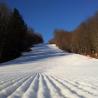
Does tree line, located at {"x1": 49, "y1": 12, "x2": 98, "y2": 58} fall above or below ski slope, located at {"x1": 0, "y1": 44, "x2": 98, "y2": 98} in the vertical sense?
above

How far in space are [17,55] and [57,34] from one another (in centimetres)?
5349

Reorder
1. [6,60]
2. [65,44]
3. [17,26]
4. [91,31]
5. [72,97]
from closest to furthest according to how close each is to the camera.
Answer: [72,97], [6,60], [91,31], [17,26], [65,44]

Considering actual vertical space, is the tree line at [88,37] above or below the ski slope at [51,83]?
above

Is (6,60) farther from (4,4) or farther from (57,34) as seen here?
(57,34)

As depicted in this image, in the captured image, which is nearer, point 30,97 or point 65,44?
point 30,97

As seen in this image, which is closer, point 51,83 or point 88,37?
point 51,83

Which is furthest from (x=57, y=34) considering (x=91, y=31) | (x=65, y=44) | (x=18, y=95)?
(x=18, y=95)

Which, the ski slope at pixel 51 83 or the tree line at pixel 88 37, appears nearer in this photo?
the ski slope at pixel 51 83

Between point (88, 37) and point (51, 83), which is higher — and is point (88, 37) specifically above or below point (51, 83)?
above

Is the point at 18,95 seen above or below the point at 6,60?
below

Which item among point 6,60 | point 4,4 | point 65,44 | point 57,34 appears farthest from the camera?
point 57,34

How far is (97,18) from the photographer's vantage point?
2066 inches

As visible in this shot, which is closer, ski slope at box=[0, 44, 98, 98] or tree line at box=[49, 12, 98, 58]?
ski slope at box=[0, 44, 98, 98]

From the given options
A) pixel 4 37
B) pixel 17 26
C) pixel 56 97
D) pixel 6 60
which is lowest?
pixel 56 97
